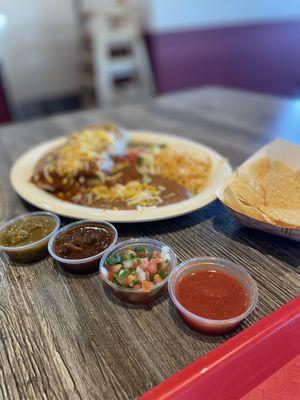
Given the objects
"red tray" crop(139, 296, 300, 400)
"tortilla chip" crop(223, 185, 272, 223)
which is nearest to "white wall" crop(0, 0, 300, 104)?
"tortilla chip" crop(223, 185, 272, 223)

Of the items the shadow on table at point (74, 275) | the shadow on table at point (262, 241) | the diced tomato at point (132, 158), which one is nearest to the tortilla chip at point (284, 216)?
the shadow on table at point (262, 241)

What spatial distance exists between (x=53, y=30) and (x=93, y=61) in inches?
34.4

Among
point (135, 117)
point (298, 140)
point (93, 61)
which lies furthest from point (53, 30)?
point (298, 140)

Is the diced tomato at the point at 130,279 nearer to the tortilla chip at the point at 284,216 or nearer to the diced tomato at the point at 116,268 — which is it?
the diced tomato at the point at 116,268

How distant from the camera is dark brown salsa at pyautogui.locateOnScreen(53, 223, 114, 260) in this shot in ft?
3.39

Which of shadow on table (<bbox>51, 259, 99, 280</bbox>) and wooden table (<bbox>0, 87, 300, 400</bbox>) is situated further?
shadow on table (<bbox>51, 259, 99, 280</bbox>)

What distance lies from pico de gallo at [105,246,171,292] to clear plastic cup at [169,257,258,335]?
44 mm

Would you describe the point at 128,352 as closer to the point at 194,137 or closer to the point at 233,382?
the point at 233,382

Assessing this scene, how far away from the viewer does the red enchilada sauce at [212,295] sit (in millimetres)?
837

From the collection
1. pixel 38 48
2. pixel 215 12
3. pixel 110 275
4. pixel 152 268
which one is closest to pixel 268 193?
pixel 152 268

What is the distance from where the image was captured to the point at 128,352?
786mm

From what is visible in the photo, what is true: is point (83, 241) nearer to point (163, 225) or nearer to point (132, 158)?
point (163, 225)

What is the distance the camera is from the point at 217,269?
0.97 m

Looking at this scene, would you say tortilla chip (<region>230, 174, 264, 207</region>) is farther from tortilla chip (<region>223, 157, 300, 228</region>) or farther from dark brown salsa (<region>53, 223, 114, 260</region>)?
dark brown salsa (<region>53, 223, 114, 260</region>)
